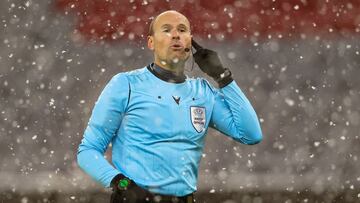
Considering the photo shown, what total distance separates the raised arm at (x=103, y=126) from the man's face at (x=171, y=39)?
239 millimetres

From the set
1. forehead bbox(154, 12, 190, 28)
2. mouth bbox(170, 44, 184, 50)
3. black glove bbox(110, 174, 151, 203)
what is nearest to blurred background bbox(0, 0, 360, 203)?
forehead bbox(154, 12, 190, 28)

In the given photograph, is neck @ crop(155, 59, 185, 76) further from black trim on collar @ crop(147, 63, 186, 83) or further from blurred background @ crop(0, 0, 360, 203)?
blurred background @ crop(0, 0, 360, 203)

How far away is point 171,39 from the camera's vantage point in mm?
3727

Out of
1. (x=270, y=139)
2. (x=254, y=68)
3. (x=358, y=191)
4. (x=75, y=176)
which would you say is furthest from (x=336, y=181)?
(x=75, y=176)

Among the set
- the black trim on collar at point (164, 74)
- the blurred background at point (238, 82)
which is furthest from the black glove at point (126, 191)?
the blurred background at point (238, 82)

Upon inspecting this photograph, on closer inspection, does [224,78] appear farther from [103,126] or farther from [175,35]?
[103,126]

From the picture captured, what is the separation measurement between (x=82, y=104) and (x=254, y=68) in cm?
174

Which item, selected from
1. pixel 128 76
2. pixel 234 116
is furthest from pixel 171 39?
pixel 234 116

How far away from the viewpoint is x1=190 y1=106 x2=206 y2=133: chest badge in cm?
371

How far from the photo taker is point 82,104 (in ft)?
26.3

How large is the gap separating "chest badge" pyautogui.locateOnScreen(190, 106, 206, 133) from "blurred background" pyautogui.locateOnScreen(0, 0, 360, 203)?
162 inches

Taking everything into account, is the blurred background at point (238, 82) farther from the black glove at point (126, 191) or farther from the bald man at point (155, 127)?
the black glove at point (126, 191)

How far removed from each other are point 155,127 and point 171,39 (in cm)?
42

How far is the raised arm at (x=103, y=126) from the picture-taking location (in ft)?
11.8
